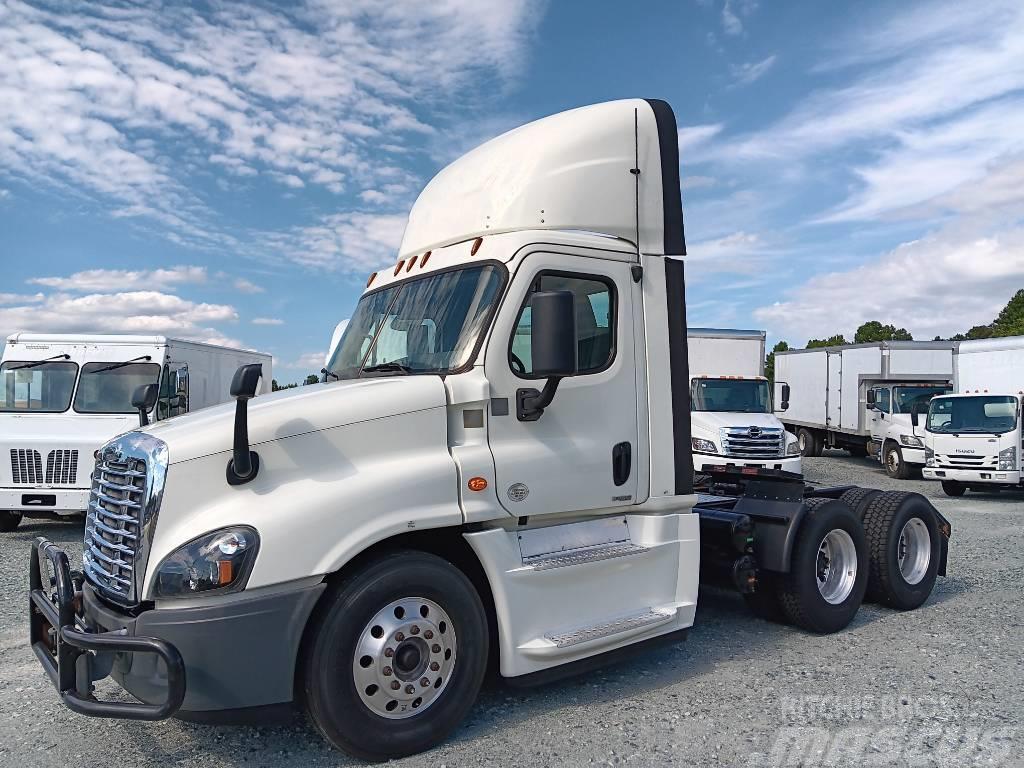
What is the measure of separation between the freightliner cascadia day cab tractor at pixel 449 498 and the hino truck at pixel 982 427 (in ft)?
39.6

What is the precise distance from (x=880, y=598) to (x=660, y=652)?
2.29m

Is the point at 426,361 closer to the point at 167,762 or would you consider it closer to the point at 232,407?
the point at 232,407

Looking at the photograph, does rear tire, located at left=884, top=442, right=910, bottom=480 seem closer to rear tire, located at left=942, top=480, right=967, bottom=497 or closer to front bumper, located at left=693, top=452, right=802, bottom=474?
rear tire, located at left=942, top=480, right=967, bottom=497

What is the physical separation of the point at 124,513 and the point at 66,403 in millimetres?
9179

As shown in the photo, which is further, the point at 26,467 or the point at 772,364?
the point at 772,364

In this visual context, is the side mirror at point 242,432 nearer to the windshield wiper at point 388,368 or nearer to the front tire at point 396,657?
the front tire at point 396,657

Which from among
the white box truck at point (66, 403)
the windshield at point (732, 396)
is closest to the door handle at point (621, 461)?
the white box truck at point (66, 403)

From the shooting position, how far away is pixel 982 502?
16219 mm

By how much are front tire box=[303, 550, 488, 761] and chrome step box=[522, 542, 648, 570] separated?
442 millimetres

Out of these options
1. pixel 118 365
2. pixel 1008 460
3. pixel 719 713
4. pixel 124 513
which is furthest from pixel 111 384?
pixel 1008 460

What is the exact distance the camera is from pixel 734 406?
16.1 meters

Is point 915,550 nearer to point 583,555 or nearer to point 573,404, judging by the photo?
point 583,555

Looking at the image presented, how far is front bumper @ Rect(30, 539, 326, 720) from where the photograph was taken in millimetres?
3762

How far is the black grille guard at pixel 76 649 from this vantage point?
3715 mm
